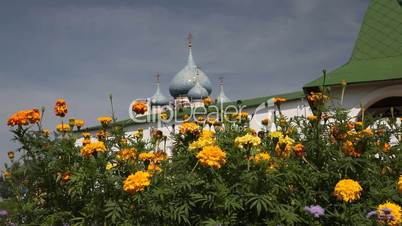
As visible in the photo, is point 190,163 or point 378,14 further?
point 378,14

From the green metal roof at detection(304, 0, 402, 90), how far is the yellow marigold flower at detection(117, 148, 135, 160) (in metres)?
9.35

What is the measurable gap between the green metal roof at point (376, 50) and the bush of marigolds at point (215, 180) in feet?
29.9

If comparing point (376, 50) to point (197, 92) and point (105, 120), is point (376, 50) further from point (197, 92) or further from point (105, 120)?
point (197, 92)

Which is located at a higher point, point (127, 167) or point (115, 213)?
point (127, 167)

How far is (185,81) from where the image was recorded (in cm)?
3384

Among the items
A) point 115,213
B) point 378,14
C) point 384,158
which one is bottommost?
point 115,213

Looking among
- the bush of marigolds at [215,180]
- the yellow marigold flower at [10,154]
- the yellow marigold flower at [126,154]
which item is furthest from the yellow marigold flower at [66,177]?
the yellow marigold flower at [10,154]

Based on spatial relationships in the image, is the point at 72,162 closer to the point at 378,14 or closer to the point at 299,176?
the point at 299,176

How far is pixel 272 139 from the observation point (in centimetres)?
310

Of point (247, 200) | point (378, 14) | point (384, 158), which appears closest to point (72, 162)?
point (247, 200)

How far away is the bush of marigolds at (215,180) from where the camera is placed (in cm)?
245

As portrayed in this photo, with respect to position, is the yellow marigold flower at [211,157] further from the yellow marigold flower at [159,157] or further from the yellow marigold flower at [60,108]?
the yellow marigold flower at [60,108]

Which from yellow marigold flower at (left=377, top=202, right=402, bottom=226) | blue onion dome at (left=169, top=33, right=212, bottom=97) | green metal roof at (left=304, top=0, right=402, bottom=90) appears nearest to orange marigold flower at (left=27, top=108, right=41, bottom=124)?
yellow marigold flower at (left=377, top=202, right=402, bottom=226)

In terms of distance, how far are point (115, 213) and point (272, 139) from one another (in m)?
1.18
